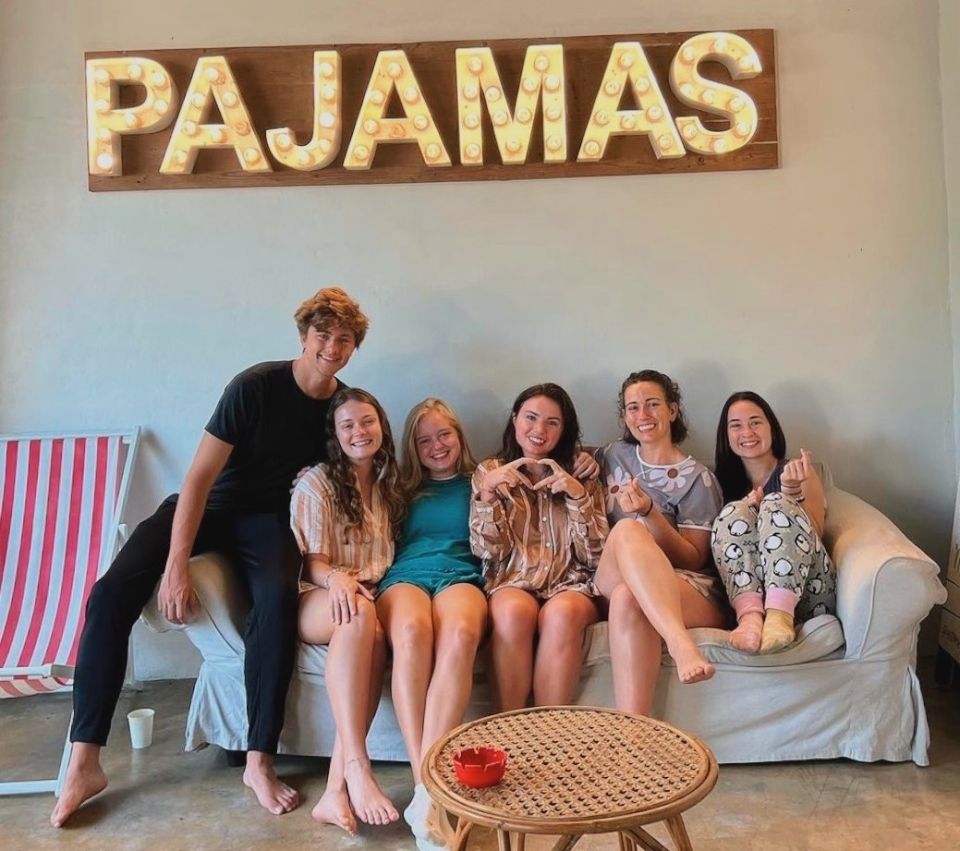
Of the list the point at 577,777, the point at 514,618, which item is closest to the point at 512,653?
the point at 514,618

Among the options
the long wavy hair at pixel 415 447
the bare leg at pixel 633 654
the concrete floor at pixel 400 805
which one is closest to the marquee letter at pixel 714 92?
the long wavy hair at pixel 415 447

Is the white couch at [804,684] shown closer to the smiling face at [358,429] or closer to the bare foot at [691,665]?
the bare foot at [691,665]

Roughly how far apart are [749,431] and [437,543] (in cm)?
100

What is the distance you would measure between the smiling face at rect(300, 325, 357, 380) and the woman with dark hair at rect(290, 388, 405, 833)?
10cm

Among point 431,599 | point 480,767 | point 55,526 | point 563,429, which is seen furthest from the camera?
point 55,526

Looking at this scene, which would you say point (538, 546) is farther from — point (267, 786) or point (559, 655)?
point (267, 786)

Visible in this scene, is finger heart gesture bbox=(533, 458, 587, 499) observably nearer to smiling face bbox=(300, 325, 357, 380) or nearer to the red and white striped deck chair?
smiling face bbox=(300, 325, 357, 380)

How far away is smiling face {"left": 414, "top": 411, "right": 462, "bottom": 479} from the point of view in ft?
8.86

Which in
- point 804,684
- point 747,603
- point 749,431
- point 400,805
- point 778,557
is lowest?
point 400,805

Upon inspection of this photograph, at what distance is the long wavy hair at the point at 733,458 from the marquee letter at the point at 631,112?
0.92m

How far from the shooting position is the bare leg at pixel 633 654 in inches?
88.3

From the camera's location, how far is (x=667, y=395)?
279cm

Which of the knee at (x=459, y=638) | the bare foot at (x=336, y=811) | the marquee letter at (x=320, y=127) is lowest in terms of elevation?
the bare foot at (x=336, y=811)

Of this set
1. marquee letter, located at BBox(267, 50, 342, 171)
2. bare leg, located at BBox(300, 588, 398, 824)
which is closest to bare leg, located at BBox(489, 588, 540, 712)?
bare leg, located at BBox(300, 588, 398, 824)
